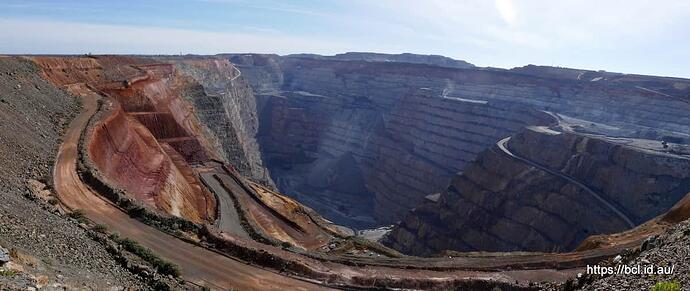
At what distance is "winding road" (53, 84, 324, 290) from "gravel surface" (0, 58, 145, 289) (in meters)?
1.21

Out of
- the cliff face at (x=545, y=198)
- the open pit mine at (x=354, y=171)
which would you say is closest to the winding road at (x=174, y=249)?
the open pit mine at (x=354, y=171)

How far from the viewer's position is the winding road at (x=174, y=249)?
21250 mm

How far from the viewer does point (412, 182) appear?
10831cm

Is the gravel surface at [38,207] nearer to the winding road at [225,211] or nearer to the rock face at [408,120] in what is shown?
the winding road at [225,211]

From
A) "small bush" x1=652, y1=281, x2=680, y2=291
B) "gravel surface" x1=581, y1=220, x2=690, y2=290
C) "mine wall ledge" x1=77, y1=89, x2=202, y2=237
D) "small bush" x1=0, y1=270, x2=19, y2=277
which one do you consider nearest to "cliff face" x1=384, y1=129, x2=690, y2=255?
"gravel surface" x1=581, y1=220, x2=690, y2=290

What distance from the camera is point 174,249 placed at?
23328 millimetres

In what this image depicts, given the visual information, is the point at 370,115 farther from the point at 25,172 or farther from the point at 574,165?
the point at 25,172

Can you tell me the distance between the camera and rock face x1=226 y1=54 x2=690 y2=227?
Answer: 338 feet

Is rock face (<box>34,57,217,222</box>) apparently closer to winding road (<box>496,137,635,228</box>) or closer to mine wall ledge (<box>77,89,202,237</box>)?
mine wall ledge (<box>77,89,202,237</box>)

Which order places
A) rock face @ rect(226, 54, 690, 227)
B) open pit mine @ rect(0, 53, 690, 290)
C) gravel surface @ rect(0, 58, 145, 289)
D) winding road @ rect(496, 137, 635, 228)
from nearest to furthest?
gravel surface @ rect(0, 58, 145, 289)
open pit mine @ rect(0, 53, 690, 290)
winding road @ rect(496, 137, 635, 228)
rock face @ rect(226, 54, 690, 227)

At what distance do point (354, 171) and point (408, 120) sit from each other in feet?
60.9

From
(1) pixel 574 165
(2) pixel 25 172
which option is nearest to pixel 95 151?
(2) pixel 25 172

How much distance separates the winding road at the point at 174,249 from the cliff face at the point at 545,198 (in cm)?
4646

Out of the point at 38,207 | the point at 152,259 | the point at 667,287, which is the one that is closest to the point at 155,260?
the point at 152,259
